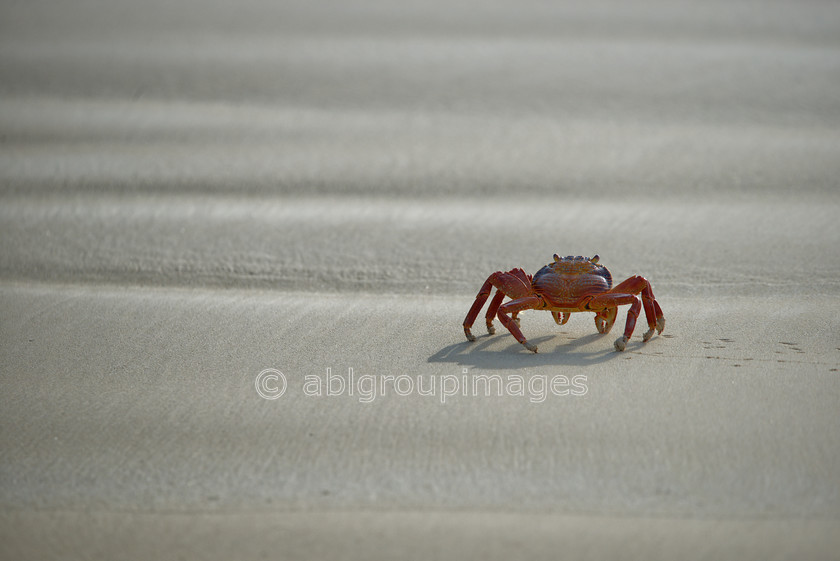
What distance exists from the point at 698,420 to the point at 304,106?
4693 mm

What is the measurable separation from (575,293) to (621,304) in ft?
0.73

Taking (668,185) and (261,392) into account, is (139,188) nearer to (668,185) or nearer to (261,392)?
(261,392)

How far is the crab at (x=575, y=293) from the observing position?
3.77 metres

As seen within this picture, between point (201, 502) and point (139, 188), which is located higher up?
point (139, 188)

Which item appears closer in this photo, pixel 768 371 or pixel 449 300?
pixel 768 371

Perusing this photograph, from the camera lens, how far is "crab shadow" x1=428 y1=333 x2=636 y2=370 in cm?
375

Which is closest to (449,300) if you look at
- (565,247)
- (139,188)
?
(565,247)

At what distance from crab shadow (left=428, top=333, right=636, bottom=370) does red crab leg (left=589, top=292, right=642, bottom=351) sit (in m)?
0.07

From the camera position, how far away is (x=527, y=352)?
12.8 feet

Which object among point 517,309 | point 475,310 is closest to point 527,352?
point 517,309

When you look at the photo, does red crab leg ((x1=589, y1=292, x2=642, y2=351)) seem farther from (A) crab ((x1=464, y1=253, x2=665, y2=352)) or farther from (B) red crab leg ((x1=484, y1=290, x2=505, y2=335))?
(B) red crab leg ((x1=484, y1=290, x2=505, y2=335))

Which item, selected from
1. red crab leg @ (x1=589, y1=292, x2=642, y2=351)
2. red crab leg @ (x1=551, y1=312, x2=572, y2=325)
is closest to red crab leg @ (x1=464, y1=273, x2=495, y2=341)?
red crab leg @ (x1=551, y1=312, x2=572, y2=325)

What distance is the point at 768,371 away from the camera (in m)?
3.54

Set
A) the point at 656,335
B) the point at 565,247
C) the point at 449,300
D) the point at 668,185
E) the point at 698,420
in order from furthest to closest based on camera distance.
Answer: the point at 668,185
the point at 565,247
the point at 449,300
the point at 656,335
the point at 698,420
